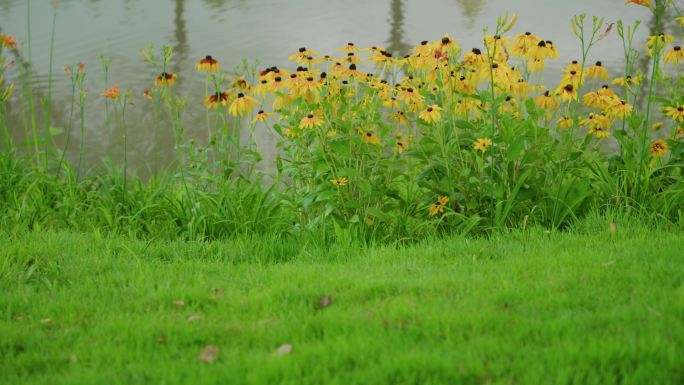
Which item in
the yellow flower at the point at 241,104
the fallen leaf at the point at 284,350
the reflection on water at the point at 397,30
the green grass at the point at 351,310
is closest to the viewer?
the green grass at the point at 351,310

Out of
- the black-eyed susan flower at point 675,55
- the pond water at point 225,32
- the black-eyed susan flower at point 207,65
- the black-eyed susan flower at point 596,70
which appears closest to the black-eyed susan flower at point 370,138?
the black-eyed susan flower at point 207,65

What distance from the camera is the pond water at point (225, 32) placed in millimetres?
7312

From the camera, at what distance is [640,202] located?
411 cm

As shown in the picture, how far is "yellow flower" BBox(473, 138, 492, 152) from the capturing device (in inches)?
154

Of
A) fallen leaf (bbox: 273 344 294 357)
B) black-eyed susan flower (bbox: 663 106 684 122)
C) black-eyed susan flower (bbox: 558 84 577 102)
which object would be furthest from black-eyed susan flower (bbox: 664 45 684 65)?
fallen leaf (bbox: 273 344 294 357)

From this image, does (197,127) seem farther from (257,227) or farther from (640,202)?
(640,202)

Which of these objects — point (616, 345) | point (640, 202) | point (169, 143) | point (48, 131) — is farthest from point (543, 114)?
point (169, 143)

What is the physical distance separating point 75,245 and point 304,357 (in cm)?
203

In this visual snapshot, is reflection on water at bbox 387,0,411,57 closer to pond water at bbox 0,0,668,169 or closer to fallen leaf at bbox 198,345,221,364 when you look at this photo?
pond water at bbox 0,0,668,169

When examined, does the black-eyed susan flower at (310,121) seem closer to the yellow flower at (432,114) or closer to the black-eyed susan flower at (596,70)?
the yellow flower at (432,114)

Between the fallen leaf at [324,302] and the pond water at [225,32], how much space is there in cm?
374

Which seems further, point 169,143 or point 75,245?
point 169,143

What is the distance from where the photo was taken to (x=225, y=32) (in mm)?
8672

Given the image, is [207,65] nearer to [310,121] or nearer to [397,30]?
[310,121]
